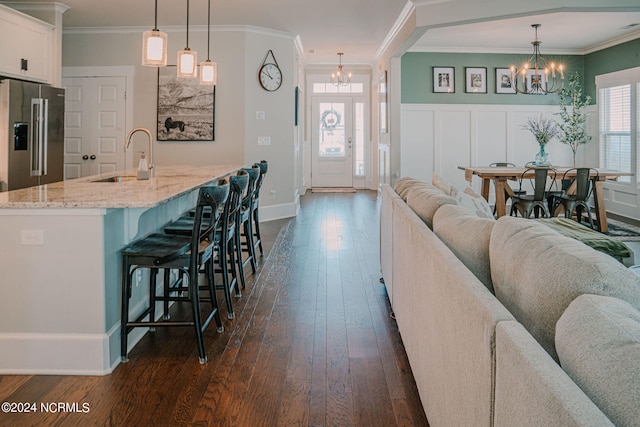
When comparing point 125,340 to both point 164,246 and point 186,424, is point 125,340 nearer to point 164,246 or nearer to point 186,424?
point 164,246

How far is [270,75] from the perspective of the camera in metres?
7.12

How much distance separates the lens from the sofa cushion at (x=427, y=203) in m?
2.55

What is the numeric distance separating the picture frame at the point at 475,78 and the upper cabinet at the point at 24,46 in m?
6.53

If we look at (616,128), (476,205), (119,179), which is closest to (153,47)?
(119,179)

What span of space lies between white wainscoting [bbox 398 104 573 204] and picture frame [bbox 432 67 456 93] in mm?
291

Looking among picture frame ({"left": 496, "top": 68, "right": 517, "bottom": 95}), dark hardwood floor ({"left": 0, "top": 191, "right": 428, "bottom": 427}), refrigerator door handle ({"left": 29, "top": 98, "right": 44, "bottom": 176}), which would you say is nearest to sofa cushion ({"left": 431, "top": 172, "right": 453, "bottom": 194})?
dark hardwood floor ({"left": 0, "top": 191, "right": 428, "bottom": 427})

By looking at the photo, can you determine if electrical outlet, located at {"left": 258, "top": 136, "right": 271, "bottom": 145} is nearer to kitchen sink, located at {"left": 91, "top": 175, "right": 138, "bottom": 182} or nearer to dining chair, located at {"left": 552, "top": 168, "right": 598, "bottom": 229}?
kitchen sink, located at {"left": 91, "top": 175, "right": 138, "bottom": 182}

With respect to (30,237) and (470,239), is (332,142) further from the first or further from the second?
(470,239)

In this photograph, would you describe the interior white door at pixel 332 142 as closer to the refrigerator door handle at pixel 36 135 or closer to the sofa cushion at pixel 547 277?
the refrigerator door handle at pixel 36 135

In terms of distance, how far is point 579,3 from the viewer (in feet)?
16.6

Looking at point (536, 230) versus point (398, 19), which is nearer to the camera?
point (536, 230)

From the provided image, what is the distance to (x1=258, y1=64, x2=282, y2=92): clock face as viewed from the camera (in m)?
7.04

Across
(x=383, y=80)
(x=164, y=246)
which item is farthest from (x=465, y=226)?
(x=383, y=80)

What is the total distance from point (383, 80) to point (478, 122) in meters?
1.88
